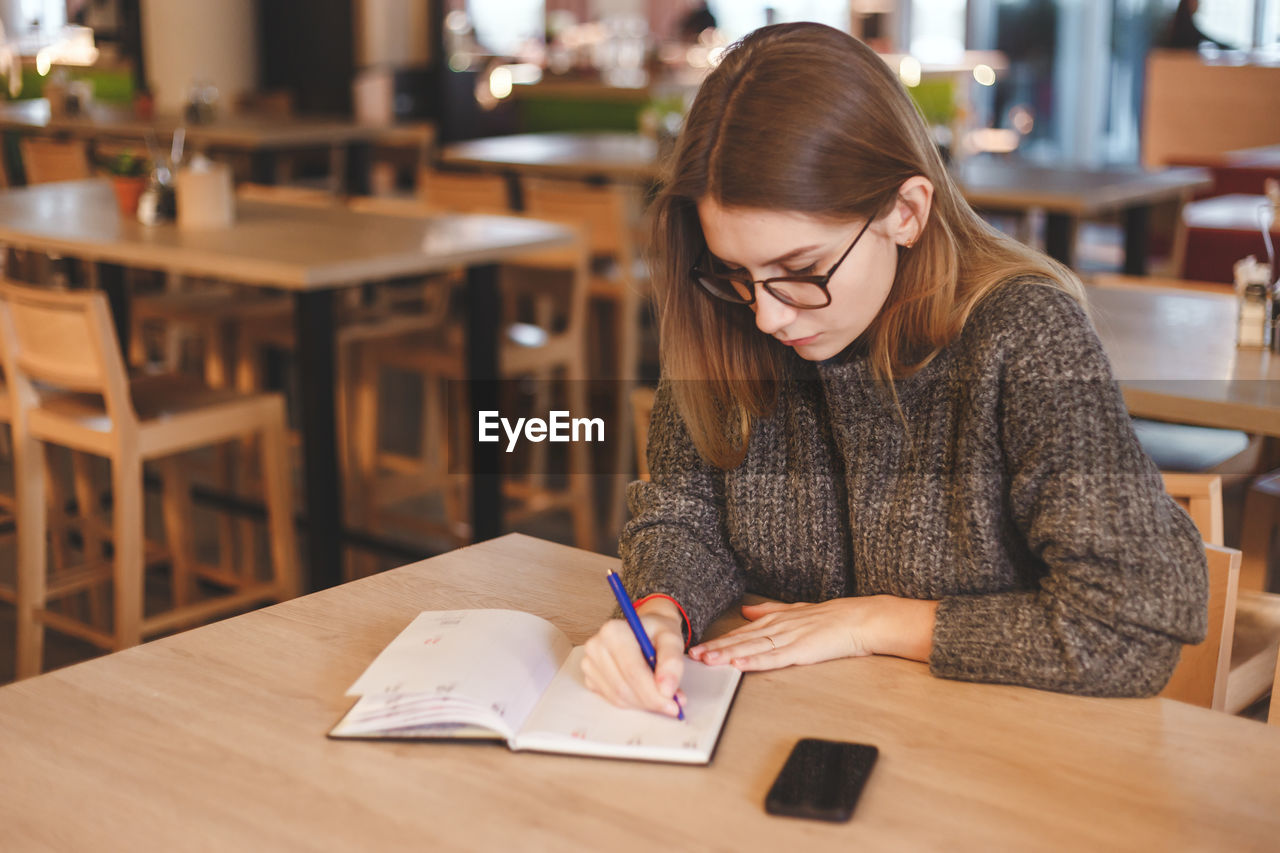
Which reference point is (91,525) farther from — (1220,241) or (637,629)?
(1220,241)

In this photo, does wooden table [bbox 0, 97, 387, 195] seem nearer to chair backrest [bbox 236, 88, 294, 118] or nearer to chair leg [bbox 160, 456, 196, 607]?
chair backrest [bbox 236, 88, 294, 118]

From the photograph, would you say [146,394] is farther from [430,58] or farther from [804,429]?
[430,58]

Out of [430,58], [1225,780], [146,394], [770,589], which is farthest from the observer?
[430,58]

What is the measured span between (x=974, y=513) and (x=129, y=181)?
8.07 feet

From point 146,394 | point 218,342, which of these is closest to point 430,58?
point 218,342

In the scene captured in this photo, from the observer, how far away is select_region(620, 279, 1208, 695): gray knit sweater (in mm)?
1031

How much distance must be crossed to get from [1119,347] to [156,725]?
161 cm

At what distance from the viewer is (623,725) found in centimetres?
97

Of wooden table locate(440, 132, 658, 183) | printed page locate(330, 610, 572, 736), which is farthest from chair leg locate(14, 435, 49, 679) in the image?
wooden table locate(440, 132, 658, 183)

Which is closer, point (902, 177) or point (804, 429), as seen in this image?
point (902, 177)

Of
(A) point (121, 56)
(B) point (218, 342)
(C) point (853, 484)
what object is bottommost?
(B) point (218, 342)

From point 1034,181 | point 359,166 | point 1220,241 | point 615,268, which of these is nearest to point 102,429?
point 615,268

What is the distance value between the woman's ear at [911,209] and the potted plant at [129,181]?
233 cm

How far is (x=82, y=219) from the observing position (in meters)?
2.99
